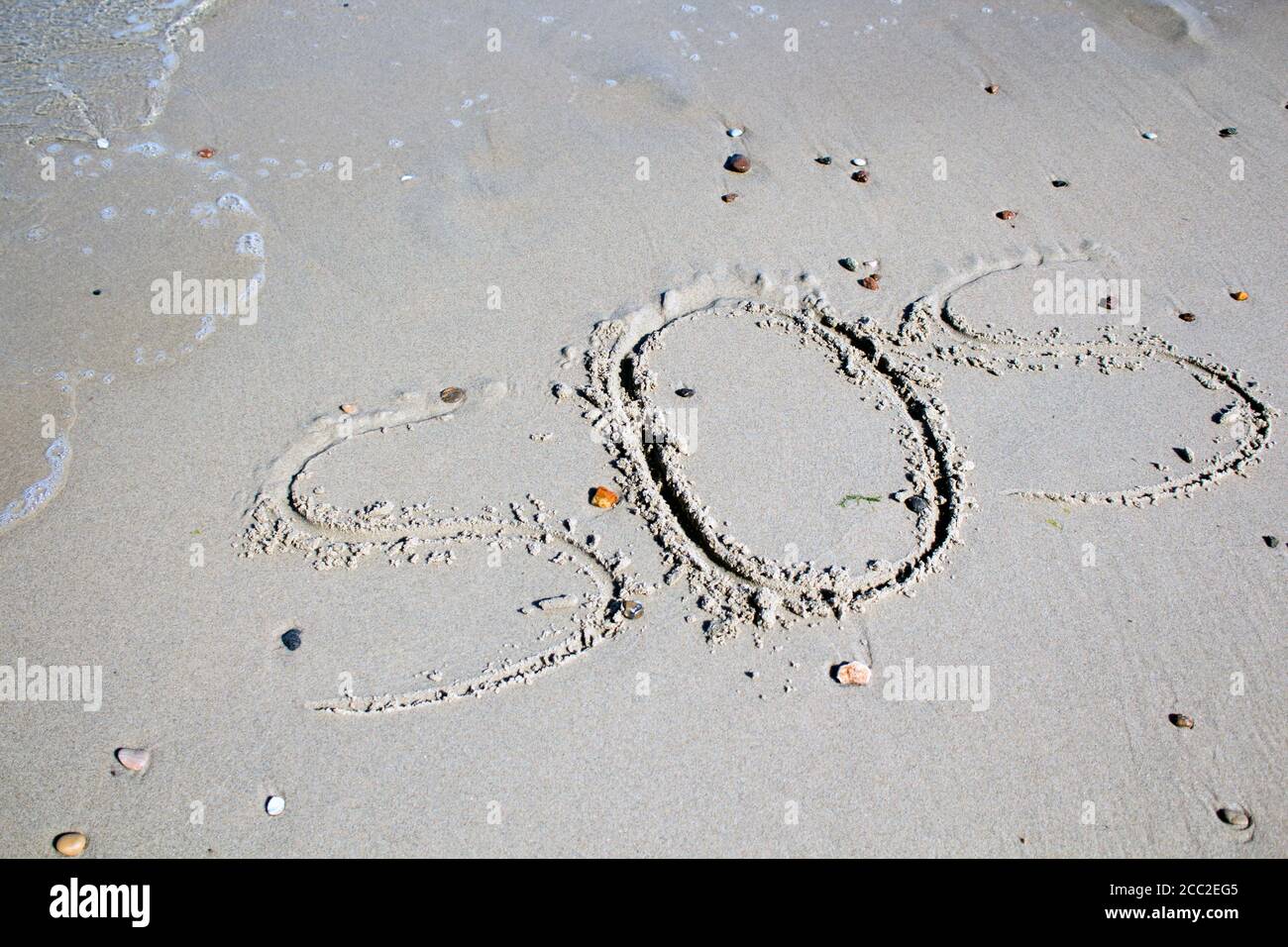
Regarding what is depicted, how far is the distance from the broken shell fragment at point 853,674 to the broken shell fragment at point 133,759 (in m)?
1.83

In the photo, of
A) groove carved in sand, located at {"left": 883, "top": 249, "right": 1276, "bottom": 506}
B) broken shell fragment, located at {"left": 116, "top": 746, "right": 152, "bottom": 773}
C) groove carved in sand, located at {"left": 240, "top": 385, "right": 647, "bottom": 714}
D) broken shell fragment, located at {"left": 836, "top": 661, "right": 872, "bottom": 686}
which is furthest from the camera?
groove carved in sand, located at {"left": 883, "top": 249, "right": 1276, "bottom": 506}

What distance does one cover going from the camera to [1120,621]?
2.84m

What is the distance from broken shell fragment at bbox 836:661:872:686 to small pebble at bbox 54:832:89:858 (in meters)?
1.94

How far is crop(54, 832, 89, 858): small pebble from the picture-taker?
7.35ft

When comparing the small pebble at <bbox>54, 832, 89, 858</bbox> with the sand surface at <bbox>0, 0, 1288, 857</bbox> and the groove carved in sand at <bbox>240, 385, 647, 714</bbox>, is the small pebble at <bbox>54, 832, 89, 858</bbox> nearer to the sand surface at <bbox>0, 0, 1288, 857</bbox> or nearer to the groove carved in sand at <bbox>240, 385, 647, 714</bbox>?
the sand surface at <bbox>0, 0, 1288, 857</bbox>

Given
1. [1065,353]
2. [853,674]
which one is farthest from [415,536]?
[1065,353]

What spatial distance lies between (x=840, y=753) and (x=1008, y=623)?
71cm

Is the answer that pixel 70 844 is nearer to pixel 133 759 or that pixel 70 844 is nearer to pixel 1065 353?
pixel 133 759

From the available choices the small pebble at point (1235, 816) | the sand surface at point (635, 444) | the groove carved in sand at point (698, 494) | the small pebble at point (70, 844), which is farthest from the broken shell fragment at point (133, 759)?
the small pebble at point (1235, 816)

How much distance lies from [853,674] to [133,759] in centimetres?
190

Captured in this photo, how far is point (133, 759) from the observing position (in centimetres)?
240

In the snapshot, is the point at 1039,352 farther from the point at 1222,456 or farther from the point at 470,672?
the point at 470,672

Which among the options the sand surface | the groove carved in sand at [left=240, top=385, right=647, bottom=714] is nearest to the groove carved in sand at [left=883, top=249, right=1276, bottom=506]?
the sand surface

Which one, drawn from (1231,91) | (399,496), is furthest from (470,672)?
(1231,91)
